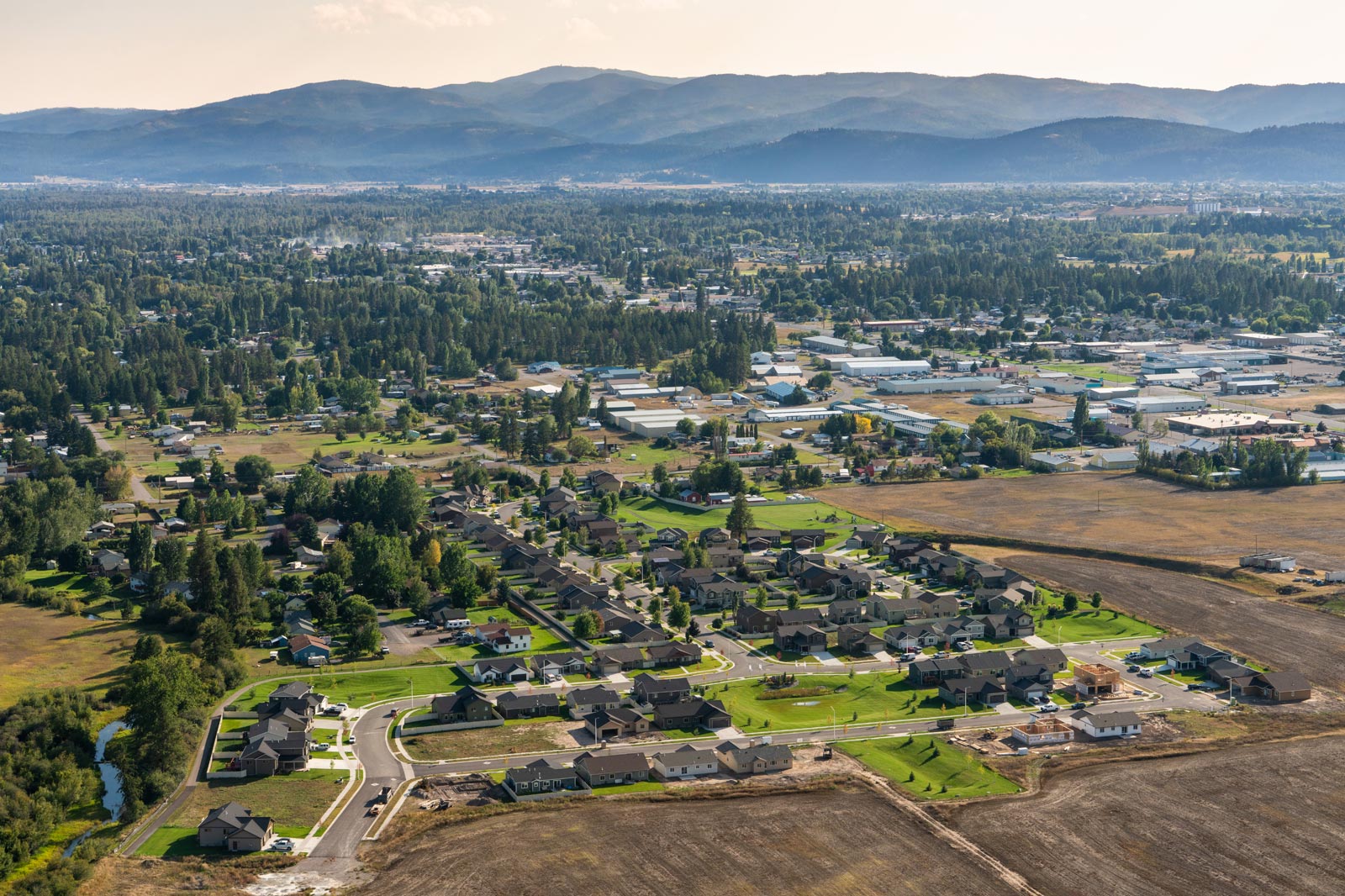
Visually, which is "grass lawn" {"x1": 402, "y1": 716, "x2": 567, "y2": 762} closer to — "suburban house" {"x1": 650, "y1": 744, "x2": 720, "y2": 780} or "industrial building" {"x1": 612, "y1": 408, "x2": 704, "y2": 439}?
"suburban house" {"x1": 650, "y1": 744, "x2": 720, "y2": 780}

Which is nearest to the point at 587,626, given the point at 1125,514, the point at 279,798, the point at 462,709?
the point at 462,709

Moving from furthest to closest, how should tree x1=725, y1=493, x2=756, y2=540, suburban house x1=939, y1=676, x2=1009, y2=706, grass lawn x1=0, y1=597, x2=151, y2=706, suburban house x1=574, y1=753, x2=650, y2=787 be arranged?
tree x1=725, y1=493, x2=756, y2=540
grass lawn x1=0, y1=597, x2=151, y2=706
suburban house x1=939, y1=676, x2=1009, y2=706
suburban house x1=574, y1=753, x2=650, y2=787

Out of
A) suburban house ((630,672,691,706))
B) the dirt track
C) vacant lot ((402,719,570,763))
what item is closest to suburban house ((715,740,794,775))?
suburban house ((630,672,691,706))

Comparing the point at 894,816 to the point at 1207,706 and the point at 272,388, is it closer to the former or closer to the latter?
the point at 1207,706

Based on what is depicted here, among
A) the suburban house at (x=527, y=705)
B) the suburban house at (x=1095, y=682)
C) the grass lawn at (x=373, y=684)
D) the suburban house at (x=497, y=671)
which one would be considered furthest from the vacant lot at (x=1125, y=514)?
the suburban house at (x=527, y=705)

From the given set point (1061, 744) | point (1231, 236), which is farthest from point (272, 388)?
point (1231, 236)

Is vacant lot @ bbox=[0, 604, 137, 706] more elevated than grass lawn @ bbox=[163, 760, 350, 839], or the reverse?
grass lawn @ bbox=[163, 760, 350, 839]

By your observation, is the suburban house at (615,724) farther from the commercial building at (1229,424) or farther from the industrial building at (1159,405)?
the industrial building at (1159,405)

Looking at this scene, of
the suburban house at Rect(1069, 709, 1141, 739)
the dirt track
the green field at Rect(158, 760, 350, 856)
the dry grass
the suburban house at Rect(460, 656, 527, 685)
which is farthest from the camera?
the dirt track
